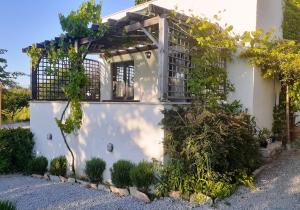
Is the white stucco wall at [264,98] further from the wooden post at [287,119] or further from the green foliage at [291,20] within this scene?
the green foliage at [291,20]

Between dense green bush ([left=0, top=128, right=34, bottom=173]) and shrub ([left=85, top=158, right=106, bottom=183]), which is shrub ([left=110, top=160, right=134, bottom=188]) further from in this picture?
dense green bush ([left=0, top=128, right=34, bottom=173])

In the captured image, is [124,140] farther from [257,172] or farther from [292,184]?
[292,184]

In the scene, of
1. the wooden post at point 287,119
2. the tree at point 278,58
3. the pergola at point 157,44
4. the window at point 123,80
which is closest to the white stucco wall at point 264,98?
the tree at point 278,58

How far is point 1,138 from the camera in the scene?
9.65 meters

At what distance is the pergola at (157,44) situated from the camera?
7.50 meters

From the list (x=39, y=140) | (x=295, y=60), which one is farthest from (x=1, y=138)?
(x=295, y=60)

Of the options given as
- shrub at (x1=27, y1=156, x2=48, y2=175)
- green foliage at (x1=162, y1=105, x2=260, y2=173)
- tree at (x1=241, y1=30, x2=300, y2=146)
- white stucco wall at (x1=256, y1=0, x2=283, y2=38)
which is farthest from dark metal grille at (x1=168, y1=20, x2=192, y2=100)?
shrub at (x1=27, y1=156, x2=48, y2=175)

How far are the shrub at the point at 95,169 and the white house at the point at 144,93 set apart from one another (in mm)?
183

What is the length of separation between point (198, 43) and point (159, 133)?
3.26 m

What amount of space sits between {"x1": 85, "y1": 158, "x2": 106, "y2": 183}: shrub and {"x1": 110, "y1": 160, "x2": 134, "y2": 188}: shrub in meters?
0.74

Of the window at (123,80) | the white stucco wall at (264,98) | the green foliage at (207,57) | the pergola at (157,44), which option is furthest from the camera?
the window at (123,80)

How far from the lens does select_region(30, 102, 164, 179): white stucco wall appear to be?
711cm

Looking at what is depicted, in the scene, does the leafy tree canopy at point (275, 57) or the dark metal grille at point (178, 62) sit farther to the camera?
the leafy tree canopy at point (275, 57)

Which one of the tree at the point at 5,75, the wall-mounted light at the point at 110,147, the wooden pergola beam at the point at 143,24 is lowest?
the wall-mounted light at the point at 110,147
